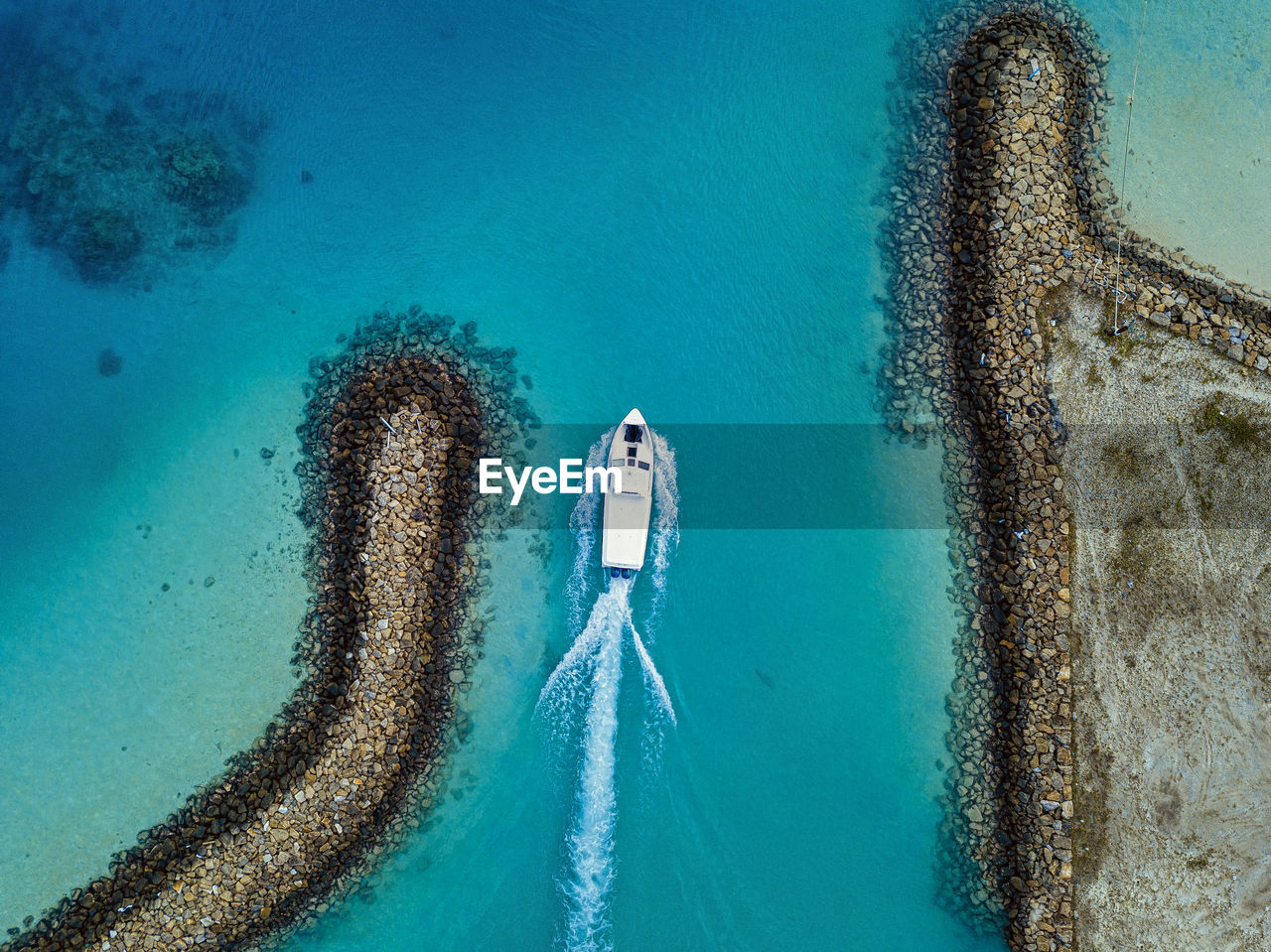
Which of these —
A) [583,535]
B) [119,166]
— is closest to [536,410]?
[583,535]

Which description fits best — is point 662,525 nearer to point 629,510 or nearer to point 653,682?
point 629,510

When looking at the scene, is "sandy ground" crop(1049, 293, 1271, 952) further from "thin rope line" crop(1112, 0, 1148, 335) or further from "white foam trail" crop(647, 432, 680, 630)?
"white foam trail" crop(647, 432, 680, 630)

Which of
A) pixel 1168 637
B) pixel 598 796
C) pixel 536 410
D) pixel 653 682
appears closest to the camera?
pixel 1168 637

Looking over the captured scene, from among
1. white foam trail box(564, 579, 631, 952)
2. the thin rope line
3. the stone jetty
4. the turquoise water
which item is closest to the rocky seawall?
the turquoise water

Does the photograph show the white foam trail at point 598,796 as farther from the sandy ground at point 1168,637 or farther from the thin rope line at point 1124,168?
the thin rope line at point 1124,168

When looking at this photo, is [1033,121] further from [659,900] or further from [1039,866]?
[659,900]
